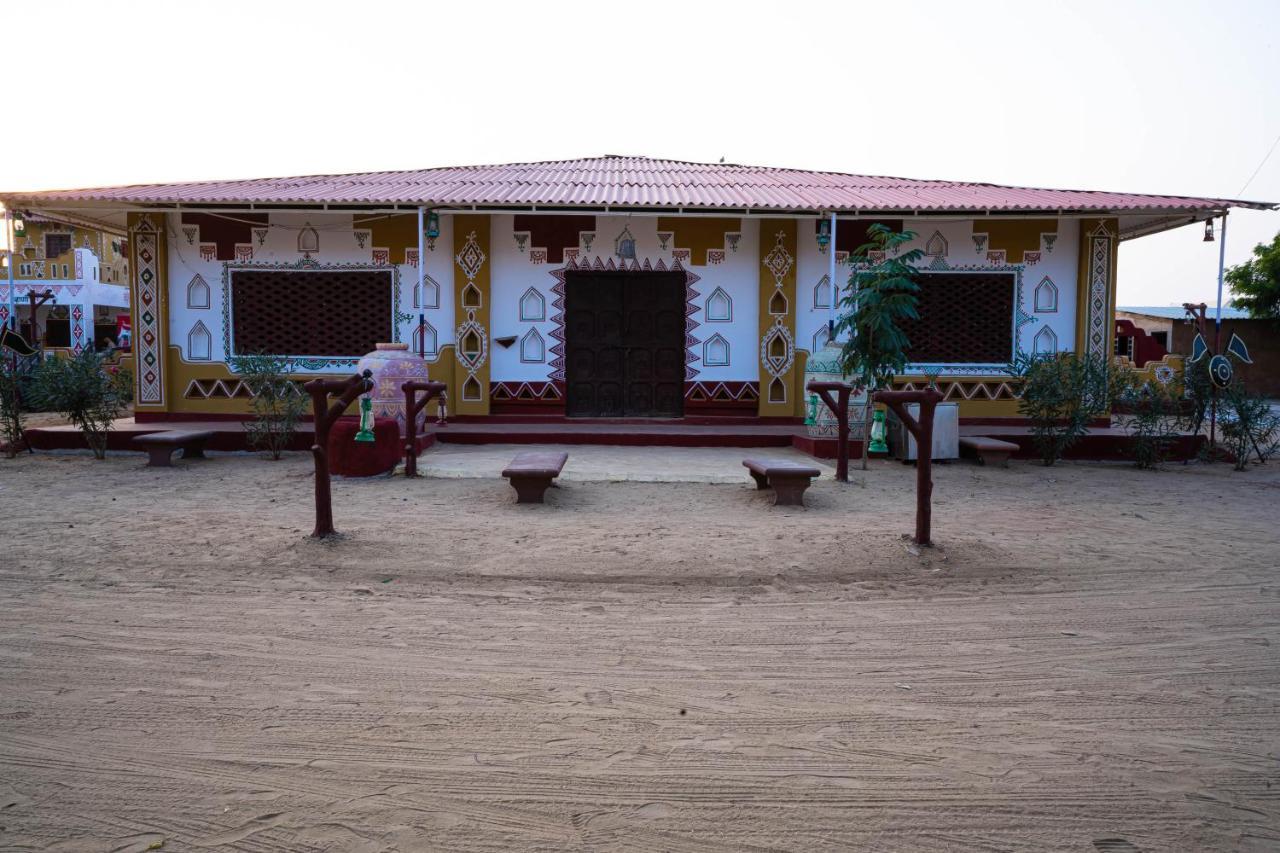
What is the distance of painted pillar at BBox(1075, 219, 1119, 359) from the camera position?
1199 cm

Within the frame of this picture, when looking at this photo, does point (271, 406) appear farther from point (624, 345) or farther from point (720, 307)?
point (720, 307)

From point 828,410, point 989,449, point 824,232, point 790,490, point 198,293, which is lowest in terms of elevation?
point 790,490

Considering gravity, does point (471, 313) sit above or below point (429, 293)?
below

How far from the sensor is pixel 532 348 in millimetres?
12055

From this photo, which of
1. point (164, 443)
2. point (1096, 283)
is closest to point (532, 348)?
point (164, 443)

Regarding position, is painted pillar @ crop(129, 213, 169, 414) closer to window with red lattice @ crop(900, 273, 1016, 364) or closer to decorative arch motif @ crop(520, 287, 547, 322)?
decorative arch motif @ crop(520, 287, 547, 322)

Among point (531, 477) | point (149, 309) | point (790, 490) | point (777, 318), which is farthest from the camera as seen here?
point (777, 318)

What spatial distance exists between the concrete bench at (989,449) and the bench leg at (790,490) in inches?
133

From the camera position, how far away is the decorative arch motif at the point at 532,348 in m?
12.0

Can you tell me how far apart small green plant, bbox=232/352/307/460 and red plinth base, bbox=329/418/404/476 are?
1.65 metres

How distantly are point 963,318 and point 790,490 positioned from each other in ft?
18.7

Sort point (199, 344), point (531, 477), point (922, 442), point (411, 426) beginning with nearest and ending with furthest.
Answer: point (922, 442) → point (531, 477) → point (411, 426) → point (199, 344)

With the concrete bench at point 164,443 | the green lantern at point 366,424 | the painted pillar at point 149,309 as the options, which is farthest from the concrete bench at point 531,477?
the painted pillar at point 149,309

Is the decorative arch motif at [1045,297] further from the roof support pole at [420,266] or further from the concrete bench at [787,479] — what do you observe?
the roof support pole at [420,266]
